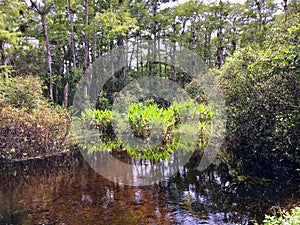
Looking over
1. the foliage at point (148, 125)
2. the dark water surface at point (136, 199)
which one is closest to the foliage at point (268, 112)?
the dark water surface at point (136, 199)

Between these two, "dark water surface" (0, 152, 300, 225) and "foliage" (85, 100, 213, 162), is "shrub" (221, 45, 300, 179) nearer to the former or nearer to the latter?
"dark water surface" (0, 152, 300, 225)

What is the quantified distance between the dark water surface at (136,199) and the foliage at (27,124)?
118 centimetres

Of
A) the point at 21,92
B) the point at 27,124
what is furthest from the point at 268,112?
the point at 21,92

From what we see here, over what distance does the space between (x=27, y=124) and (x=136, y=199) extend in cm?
406

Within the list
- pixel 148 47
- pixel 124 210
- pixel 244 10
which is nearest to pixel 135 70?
pixel 148 47

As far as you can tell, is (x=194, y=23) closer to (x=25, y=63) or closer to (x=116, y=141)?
(x=25, y=63)

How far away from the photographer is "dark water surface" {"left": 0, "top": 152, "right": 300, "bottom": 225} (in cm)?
392

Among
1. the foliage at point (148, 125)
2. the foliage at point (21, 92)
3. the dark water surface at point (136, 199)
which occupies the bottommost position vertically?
the dark water surface at point (136, 199)

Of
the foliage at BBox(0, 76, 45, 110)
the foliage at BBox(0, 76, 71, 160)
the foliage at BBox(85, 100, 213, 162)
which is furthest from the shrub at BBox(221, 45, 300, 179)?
the foliage at BBox(0, 76, 45, 110)

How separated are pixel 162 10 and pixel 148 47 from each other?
310 cm

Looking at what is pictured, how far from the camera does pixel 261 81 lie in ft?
19.1

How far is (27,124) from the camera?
23.4 feet

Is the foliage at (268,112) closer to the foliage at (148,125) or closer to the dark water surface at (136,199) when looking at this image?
the dark water surface at (136,199)

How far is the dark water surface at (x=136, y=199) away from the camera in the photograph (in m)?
3.92
